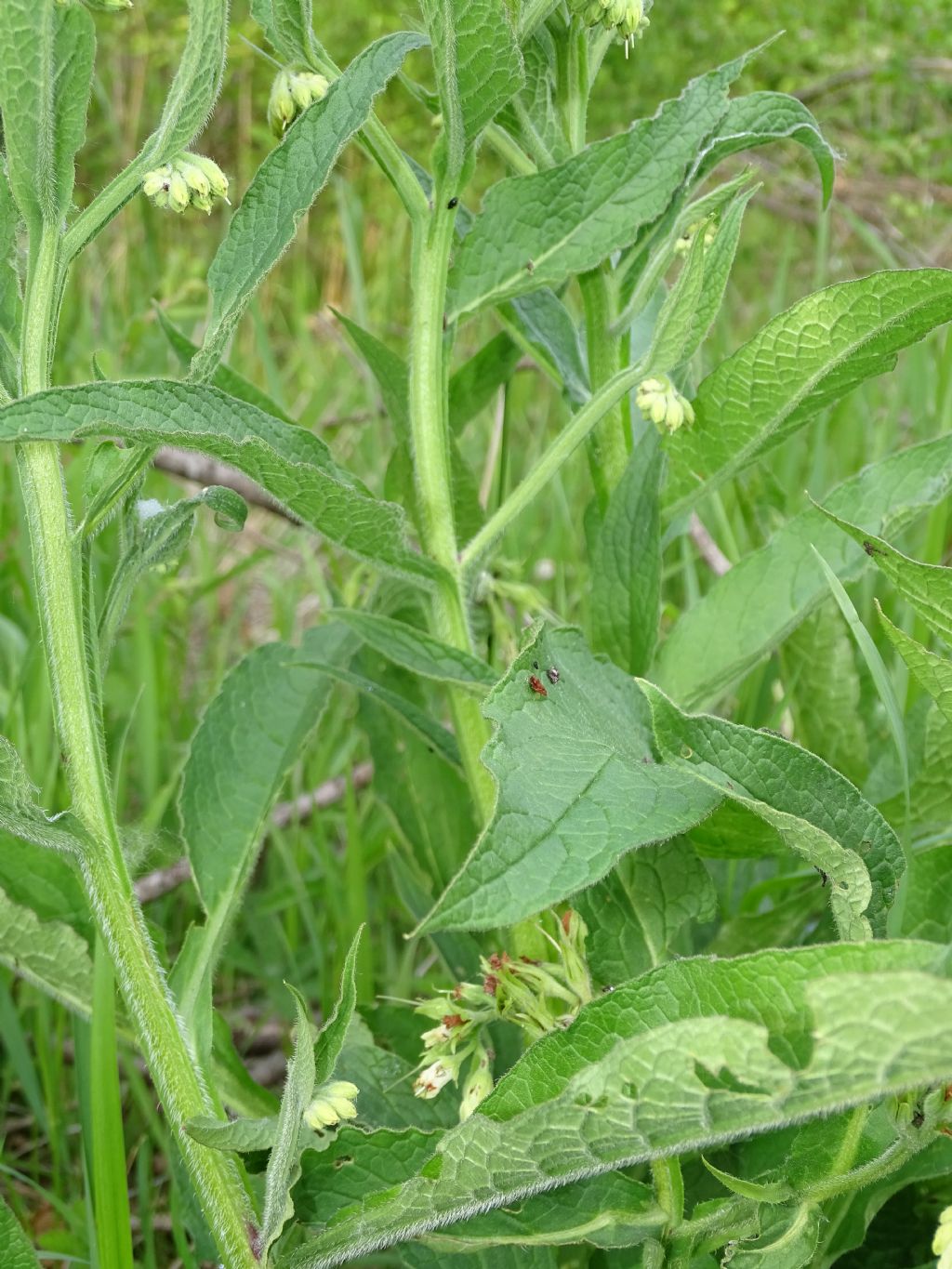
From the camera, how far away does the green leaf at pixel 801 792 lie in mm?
1054

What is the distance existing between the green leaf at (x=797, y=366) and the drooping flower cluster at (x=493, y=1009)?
1.87ft

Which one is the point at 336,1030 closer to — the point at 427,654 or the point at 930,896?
the point at 427,654

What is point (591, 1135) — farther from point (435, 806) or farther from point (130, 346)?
point (130, 346)

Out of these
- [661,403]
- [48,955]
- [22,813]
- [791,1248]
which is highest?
[661,403]

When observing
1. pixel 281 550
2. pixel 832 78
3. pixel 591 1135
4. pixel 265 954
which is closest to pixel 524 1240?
pixel 591 1135

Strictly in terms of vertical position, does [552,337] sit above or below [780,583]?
above

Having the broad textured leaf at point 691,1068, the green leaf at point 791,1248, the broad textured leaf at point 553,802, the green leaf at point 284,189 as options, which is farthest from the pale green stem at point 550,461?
the green leaf at point 791,1248

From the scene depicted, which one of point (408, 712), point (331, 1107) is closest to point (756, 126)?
point (408, 712)

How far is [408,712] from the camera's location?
1483 mm

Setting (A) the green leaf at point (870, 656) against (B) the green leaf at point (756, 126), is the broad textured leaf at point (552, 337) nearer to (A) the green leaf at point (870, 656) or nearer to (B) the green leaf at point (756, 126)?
(B) the green leaf at point (756, 126)

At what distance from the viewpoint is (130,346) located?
3.66 metres

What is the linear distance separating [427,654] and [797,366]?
1.64 feet

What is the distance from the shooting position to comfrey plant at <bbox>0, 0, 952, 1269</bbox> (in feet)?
3.28

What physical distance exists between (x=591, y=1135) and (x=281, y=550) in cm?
221
